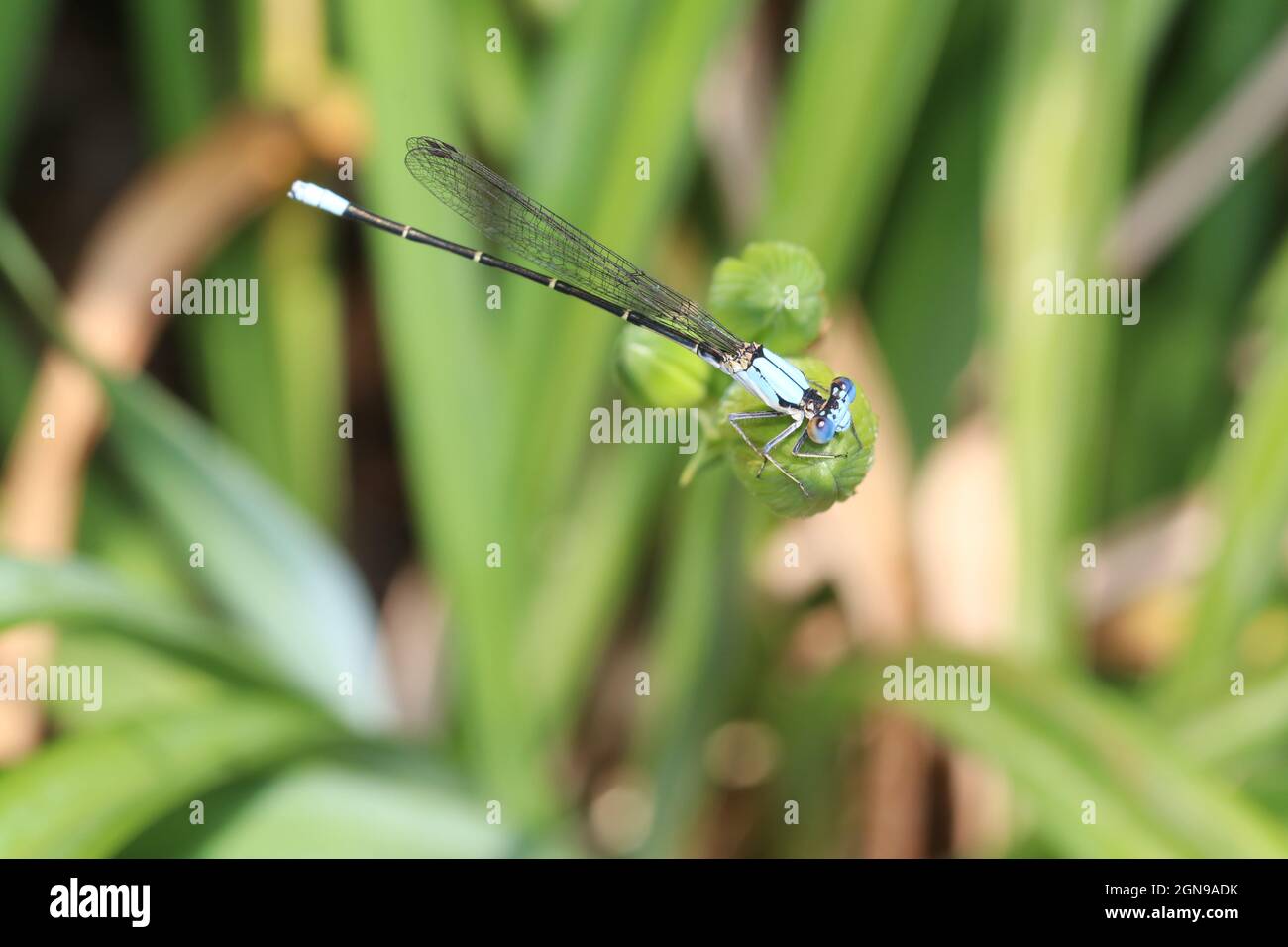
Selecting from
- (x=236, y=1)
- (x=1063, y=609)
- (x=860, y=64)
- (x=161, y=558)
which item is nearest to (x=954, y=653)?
(x=1063, y=609)

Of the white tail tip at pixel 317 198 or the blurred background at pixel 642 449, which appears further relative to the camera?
the blurred background at pixel 642 449

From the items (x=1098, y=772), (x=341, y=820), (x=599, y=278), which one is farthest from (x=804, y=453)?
(x=341, y=820)

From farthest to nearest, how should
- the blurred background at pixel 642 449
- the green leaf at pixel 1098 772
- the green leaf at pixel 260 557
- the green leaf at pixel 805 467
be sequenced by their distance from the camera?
the green leaf at pixel 260 557
the blurred background at pixel 642 449
the green leaf at pixel 1098 772
the green leaf at pixel 805 467

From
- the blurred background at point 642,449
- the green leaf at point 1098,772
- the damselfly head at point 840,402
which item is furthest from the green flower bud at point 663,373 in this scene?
the green leaf at point 1098,772

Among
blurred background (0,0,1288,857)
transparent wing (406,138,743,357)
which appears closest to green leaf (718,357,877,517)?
transparent wing (406,138,743,357)

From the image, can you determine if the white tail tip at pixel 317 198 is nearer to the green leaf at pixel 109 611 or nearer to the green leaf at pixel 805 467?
the green leaf at pixel 109 611

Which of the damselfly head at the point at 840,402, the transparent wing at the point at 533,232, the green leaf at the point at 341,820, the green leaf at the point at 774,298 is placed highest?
the transparent wing at the point at 533,232

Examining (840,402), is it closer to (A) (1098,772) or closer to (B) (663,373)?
(B) (663,373)
